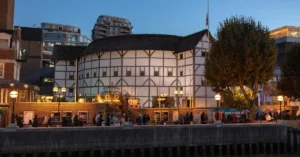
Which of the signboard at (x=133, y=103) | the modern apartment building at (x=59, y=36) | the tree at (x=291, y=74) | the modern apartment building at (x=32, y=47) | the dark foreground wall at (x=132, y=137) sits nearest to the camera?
the dark foreground wall at (x=132, y=137)

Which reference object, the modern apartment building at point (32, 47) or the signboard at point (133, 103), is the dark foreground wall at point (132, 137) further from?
the modern apartment building at point (32, 47)

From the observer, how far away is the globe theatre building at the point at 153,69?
61469 mm

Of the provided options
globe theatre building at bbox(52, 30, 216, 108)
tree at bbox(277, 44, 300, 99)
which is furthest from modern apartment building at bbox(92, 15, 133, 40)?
tree at bbox(277, 44, 300, 99)

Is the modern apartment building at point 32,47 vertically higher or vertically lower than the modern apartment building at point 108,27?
lower

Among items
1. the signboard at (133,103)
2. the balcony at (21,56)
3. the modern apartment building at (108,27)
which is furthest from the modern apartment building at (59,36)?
the balcony at (21,56)

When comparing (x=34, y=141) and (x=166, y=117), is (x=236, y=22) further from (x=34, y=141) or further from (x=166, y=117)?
(x=34, y=141)

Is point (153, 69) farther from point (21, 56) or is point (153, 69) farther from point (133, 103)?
point (21, 56)

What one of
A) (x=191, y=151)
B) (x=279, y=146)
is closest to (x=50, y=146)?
(x=191, y=151)

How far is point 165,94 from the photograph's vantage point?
6334 cm

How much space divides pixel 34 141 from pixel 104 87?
35.5 meters

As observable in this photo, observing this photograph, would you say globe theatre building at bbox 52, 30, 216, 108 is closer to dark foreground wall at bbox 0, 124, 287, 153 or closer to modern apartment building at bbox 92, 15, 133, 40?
dark foreground wall at bbox 0, 124, 287, 153

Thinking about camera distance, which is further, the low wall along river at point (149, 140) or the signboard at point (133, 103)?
the signboard at point (133, 103)

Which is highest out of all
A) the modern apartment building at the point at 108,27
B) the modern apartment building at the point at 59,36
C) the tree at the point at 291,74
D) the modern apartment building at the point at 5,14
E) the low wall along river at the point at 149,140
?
the modern apartment building at the point at 108,27

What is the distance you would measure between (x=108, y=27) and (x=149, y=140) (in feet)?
463
